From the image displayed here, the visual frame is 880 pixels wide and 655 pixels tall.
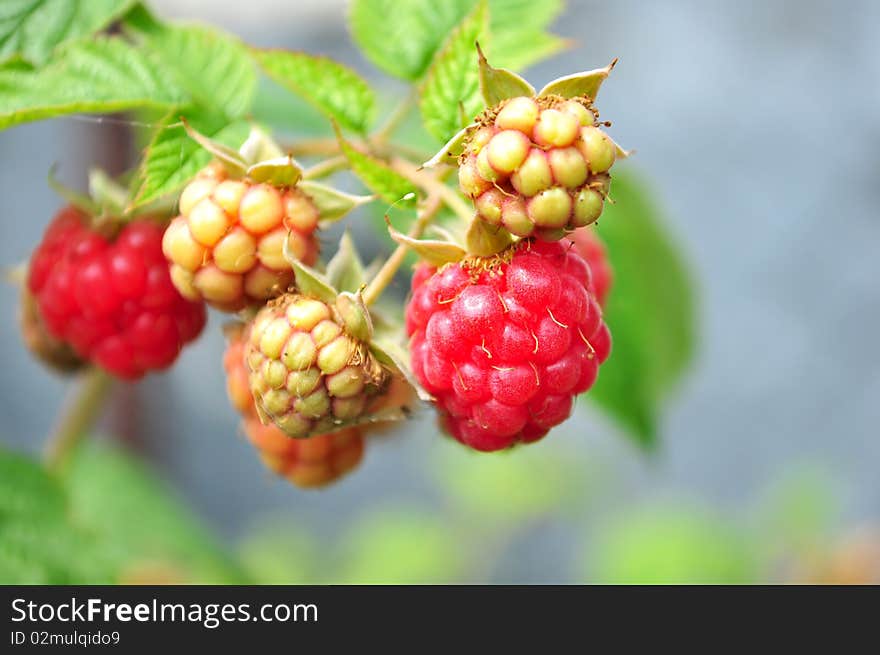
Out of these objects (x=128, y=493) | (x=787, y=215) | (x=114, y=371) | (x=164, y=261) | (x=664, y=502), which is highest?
(x=164, y=261)

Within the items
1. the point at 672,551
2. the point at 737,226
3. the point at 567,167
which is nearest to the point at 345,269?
the point at 567,167

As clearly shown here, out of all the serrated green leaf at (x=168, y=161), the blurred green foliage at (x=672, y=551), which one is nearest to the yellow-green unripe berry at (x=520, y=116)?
the serrated green leaf at (x=168, y=161)

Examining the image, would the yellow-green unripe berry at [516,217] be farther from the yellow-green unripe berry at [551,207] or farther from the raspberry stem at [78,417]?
the raspberry stem at [78,417]

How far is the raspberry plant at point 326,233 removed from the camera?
0.87 meters

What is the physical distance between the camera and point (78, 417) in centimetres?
154

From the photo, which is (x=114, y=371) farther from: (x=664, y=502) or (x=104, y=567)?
(x=664, y=502)

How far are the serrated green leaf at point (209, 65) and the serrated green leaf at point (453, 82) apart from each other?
0.21 metres

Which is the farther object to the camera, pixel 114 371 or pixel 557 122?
pixel 114 371

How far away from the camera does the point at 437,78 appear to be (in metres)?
1.01

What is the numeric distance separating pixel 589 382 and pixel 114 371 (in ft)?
1.76

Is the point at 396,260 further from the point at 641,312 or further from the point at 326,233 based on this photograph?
the point at 641,312

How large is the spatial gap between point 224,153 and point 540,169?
333mm

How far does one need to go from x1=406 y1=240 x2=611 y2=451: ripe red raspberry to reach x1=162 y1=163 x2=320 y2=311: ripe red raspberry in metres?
0.14


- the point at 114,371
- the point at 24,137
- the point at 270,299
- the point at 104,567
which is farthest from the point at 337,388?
the point at 24,137
